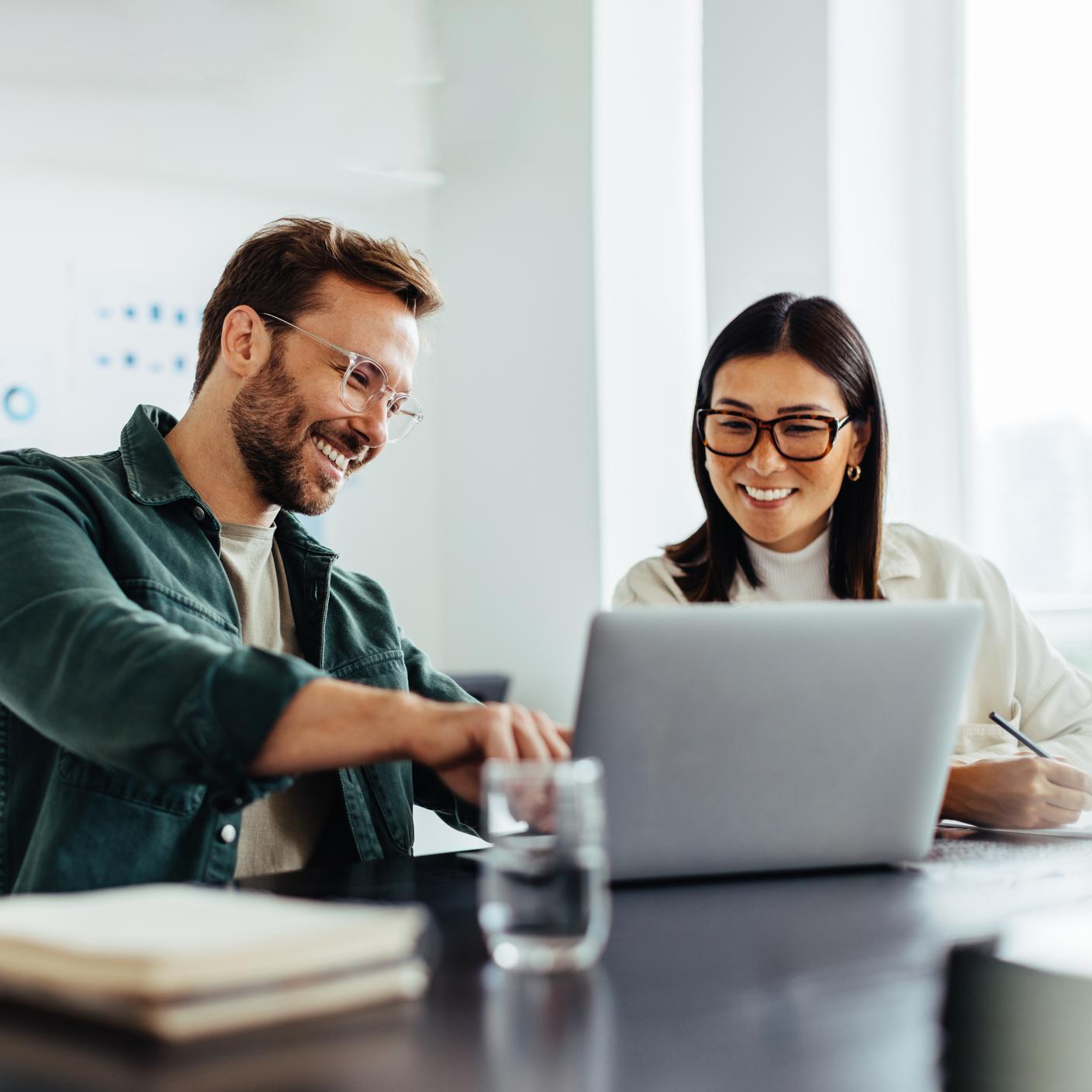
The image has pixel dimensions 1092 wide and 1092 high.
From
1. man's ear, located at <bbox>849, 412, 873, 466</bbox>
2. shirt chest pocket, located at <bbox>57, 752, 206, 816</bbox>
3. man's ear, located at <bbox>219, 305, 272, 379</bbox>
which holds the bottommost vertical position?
shirt chest pocket, located at <bbox>57, 752, 206, 816</bbox>

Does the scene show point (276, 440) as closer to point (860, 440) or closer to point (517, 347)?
point (860, 440)

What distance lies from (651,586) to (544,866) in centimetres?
134

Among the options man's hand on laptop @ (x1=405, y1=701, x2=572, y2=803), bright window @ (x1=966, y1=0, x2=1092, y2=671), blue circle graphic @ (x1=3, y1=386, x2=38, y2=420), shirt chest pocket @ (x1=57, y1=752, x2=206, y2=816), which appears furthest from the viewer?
blue circle graphic @ (x1=3, y1=386, x2=38, y2=420)

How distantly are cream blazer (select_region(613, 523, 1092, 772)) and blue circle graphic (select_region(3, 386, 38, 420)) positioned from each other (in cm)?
178

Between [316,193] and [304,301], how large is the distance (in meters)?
2.02

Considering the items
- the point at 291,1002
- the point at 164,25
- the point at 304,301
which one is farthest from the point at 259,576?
the point at 164,25

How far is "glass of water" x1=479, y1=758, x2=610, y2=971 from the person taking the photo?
2.46ft

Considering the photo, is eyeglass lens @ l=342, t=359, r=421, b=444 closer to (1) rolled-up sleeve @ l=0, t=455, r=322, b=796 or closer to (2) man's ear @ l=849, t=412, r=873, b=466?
(1) rolled-up sleeve @ l=0, t=455, r=322, b=796

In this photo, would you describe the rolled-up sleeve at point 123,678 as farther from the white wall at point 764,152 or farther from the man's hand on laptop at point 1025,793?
the white wall at point 764,152

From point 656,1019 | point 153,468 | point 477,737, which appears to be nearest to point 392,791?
point 153,468

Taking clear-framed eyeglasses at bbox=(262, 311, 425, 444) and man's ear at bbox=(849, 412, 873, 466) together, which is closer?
clear-framed eyeglasses at bbox=(262, 311, 425, 444)

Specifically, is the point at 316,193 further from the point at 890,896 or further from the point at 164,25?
the point at 890,896

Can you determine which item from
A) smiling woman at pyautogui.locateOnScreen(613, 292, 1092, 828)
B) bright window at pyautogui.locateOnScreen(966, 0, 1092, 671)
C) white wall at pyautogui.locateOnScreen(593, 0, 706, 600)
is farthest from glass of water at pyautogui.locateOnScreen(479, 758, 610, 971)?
white wall at pyautogui.locateOnScreen(593, 0, 706, 600)

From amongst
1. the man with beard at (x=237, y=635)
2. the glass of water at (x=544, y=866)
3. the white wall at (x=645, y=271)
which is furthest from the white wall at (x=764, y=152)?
the glass of water at (x=544, y=866)
